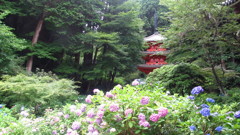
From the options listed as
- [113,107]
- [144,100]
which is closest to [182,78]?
[144,100]

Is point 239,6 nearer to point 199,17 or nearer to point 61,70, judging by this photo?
point 199,17

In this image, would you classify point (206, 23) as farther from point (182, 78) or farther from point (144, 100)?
point (144, 100)

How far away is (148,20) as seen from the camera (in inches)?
741

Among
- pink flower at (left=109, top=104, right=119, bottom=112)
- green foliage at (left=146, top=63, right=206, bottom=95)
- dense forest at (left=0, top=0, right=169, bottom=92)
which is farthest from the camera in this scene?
dense forest at (left=0, top=0, right=169, bottom=92)

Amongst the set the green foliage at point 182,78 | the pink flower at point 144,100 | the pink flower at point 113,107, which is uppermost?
the pink flower at point 144,100

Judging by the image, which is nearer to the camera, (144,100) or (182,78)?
(144,100)

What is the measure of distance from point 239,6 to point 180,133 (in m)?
4.26

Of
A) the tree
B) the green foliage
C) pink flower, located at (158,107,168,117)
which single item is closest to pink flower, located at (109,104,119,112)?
pink flower, located at (158,107,168,117)

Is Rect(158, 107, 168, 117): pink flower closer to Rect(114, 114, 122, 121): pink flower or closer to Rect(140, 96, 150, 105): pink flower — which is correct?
Rect(140, 96, 150, 105): pink flower

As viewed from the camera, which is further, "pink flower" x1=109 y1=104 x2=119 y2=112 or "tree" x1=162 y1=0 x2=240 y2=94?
"tree" x1=162 y1=0 x2=240 y2=94

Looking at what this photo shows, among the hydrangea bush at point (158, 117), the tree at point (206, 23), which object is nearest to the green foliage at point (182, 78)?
the tree at point (206, 23)

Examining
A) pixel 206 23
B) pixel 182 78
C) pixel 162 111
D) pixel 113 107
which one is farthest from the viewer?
pixel 182 78

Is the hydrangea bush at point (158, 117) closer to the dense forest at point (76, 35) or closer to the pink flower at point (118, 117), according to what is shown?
the pink flower at point (118, 117)

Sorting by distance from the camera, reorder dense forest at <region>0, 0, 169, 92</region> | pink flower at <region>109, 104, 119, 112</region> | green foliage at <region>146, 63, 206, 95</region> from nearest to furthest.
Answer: pink flower at <region>109, 104, 119, 112</region> < green foliage at <region>146, 63, 206, 95</region> < dense forest at <region>0, 0, 169, 92</region>
